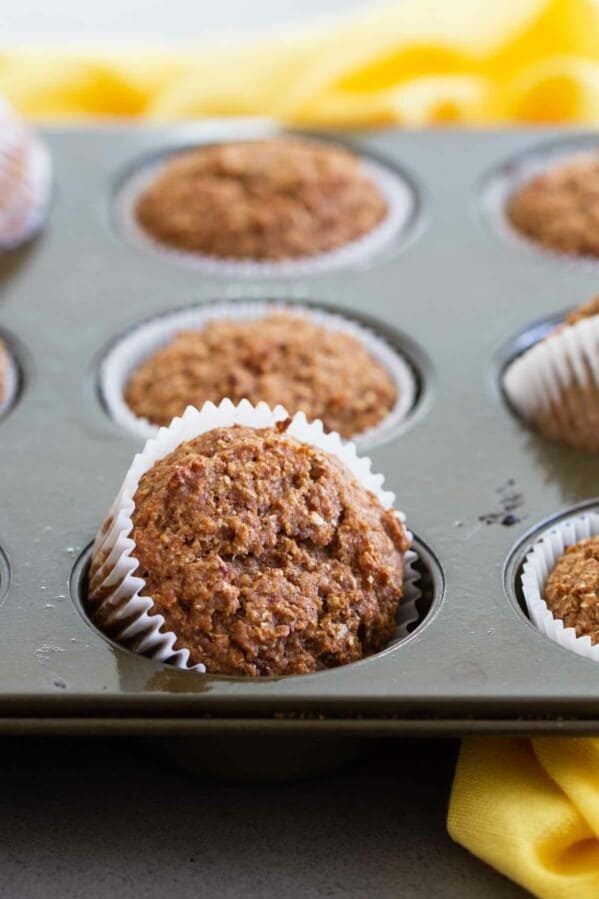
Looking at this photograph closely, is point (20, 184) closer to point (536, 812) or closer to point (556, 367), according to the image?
point (556, 367)

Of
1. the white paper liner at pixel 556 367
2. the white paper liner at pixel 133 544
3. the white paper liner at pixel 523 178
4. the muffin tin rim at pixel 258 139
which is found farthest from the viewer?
the white paper liner at pixel 523 178

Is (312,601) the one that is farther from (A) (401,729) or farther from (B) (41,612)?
(B) (41,612)

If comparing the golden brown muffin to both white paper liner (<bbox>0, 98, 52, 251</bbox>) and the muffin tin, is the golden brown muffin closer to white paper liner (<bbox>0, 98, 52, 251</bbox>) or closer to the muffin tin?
the muffin tin

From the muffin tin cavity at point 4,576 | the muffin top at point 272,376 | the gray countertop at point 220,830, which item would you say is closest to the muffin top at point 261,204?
the muffin top at point 272,376

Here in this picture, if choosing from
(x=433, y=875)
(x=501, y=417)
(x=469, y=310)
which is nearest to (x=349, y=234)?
(x=469, y=310)

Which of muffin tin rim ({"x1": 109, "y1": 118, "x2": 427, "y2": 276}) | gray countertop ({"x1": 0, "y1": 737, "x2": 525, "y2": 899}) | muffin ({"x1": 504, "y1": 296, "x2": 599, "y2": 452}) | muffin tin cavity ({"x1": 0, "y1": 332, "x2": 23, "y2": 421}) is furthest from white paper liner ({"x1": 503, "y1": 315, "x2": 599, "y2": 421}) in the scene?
muffin tin cavity ({"x1": 0, "y1": 332, "x2": 23, "y2": 421})

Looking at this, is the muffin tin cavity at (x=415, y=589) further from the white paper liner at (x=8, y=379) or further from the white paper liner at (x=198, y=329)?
the white paper liner at (x=8, y=379)
